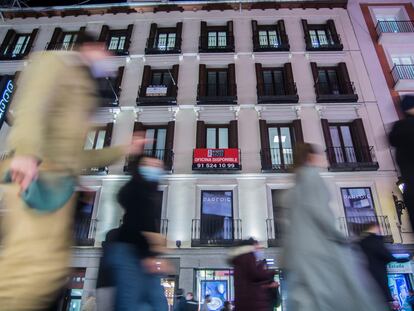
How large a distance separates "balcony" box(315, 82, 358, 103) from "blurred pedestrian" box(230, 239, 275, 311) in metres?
13.2

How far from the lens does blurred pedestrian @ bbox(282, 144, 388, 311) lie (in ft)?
7.73

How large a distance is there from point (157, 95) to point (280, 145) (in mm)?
7095

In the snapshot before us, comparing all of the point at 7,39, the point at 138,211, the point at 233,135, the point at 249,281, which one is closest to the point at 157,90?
the point at 233,135

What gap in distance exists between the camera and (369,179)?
14266 millimetres

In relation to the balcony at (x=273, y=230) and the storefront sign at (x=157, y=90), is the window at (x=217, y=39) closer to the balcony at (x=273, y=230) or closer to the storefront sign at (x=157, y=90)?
the storefront sign at (x=157, y=90)

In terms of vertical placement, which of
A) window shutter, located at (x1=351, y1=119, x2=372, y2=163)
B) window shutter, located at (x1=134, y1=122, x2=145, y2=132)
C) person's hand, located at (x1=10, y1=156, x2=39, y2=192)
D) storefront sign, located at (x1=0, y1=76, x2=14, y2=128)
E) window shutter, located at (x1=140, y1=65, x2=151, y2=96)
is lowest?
person's hand, located at (x1=10, y1=156, x2=39, y2=192)

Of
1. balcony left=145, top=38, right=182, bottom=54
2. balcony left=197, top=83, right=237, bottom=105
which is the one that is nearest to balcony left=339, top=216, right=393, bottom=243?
balcony left=197, top=83, right=237, bottom=105

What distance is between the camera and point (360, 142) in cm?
1521

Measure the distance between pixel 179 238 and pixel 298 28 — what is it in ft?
46.5

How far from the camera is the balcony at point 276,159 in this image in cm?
1447

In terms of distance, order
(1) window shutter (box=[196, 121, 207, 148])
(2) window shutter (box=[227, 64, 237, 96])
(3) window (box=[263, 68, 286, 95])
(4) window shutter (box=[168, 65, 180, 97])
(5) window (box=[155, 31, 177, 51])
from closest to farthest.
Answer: (1) window shutter (box=[196, 121, 207, 148])
(2) window shutter (box=[227, 64, 237, 96])
(4) window shutter (box=[168, 65, 180, 97])
(3) window (box=[263, 68, 286, 95])
(5) window (box=[155, 31, 177, 51])

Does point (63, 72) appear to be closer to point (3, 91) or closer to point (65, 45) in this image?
point (3, 91)

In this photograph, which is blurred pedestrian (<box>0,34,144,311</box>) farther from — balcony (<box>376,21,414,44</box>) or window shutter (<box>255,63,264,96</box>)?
balcony (<box>376,21,414,44</box>)

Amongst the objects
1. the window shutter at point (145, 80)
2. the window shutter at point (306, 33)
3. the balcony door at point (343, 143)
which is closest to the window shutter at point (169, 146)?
the window shutter at point (145, 80)
